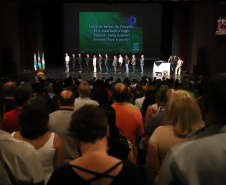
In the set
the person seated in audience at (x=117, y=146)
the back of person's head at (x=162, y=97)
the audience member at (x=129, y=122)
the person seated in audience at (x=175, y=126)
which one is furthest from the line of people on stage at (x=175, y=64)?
the person seated in audience at (x=175, y=126)

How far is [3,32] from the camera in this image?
15750mm

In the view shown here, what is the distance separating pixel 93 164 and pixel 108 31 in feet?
69.8

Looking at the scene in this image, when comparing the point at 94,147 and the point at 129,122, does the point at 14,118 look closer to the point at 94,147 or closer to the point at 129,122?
the point at 129,122

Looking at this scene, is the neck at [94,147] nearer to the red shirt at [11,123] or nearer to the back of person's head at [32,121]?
the back of person's head at [32,121]

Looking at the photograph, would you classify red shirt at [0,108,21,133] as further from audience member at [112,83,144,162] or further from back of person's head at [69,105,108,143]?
back of person's head at [69,105,108,143]

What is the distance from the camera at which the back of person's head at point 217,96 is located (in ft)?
4.77

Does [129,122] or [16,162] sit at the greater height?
[16,162]

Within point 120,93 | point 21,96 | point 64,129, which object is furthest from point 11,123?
point 120,93

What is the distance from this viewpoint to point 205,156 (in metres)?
1.40

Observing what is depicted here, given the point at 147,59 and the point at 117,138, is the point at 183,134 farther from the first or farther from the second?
the point at 147,59

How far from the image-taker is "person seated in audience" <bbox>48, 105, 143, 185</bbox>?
1485 millimetres

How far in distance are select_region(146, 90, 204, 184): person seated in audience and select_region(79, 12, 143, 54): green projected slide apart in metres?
20.4

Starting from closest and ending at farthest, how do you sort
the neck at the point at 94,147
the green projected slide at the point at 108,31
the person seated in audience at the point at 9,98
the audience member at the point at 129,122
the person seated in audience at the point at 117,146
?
the neck at the point at 94,147
the person seated in audience at the point at 117,146
the audience member at the point at 129,122
the person seated in audience at the point at 9,98
the green projected slide at the point at 108,31

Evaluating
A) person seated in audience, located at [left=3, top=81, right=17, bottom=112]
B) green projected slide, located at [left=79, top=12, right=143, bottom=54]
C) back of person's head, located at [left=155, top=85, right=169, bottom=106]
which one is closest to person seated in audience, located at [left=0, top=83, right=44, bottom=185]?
back of person's head, located at [left=155, top=85, right=169, bottom=106]
